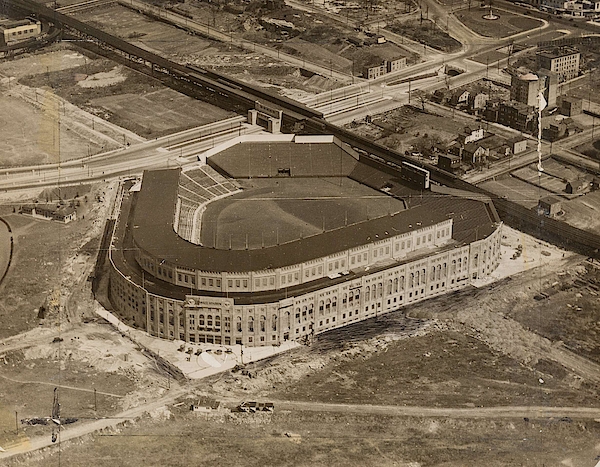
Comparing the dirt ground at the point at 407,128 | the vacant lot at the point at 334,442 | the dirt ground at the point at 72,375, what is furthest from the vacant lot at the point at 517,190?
the dirt ground at the point at 72,375

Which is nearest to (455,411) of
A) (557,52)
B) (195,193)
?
(195,193)

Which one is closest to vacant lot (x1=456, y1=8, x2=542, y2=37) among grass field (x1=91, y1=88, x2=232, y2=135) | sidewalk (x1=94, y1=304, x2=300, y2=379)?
grass field (x1=91, y1=88, x2=232, y2=135)

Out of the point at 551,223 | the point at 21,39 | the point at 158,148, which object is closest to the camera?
the point at 551,223

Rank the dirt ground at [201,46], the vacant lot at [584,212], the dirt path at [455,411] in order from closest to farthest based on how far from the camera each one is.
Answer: the dirt path at [455,411] → the vacant lot at [584,212] → the dirt ground at [201,46]

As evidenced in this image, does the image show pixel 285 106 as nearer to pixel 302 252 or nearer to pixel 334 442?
pixel 302 252

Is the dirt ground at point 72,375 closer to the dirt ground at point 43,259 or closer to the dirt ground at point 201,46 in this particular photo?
the dirt ground at point 43,259

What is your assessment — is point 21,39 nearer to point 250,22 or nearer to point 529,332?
point 250,22

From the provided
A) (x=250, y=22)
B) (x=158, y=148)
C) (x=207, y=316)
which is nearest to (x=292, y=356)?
(x=207, y=316)
